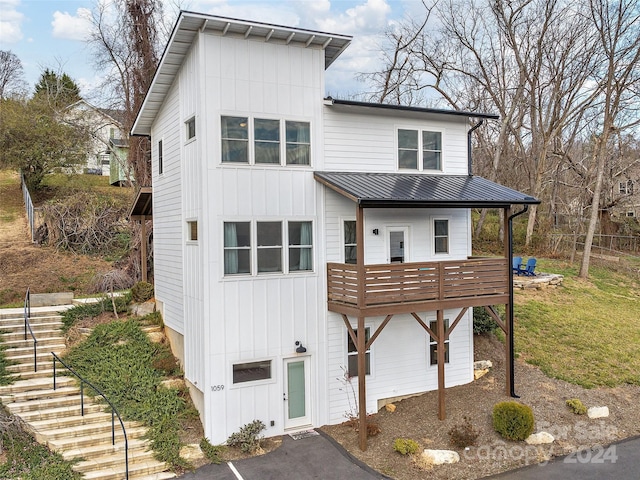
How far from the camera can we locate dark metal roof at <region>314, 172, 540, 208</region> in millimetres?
10359

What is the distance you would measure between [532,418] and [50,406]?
36.0ft

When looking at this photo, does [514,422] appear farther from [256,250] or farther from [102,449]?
[102,449]

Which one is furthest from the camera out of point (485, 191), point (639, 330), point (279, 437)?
point (639, 330)

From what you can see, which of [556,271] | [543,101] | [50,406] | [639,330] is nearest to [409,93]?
[543,101]

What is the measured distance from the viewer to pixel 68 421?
10.2 meters

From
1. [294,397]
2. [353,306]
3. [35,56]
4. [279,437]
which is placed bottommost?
[279,437]

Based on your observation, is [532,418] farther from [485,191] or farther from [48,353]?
[48,353]

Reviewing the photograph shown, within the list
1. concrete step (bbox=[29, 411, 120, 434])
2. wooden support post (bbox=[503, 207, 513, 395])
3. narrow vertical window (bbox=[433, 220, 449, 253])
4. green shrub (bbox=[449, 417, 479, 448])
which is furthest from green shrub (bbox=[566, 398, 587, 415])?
concrete step (bbox=[29, 411, 120, 434])

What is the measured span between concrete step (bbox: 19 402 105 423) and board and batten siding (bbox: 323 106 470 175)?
8.00 metres

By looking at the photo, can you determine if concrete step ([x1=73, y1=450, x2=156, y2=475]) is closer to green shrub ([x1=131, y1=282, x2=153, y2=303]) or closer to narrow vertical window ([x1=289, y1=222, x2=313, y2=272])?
narrow vertical window ([x1=289, y1=222, x2=313, y2=272])

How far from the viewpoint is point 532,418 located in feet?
34.4

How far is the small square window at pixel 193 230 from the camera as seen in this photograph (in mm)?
11680

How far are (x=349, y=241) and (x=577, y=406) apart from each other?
7094 mm

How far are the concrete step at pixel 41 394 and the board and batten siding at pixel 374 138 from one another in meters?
8.35
